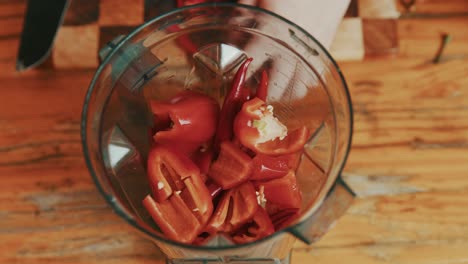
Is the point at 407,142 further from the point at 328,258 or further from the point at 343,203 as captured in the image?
the point at 343,203

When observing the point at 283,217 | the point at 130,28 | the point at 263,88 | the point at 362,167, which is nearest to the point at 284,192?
the point at 283,217

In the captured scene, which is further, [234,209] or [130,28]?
[130,28]

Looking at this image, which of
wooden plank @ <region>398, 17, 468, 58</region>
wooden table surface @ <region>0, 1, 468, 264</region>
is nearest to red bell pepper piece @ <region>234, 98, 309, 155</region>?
wooden table surface @ <region>0, 1, 468, 264</region>

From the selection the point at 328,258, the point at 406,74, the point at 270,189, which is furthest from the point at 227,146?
the point at 406,74

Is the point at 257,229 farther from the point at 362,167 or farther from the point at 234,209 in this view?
the point at 362,167

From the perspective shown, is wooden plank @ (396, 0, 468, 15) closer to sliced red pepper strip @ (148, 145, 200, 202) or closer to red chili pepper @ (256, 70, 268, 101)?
red chili pepper @ (256, 70, 268, 101)

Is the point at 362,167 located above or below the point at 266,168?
below

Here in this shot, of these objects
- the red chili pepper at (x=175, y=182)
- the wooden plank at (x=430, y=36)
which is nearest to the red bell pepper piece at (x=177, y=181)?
the red chili pepper at (x=175, y=182)

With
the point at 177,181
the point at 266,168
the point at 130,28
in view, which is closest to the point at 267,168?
the point at 266,168
